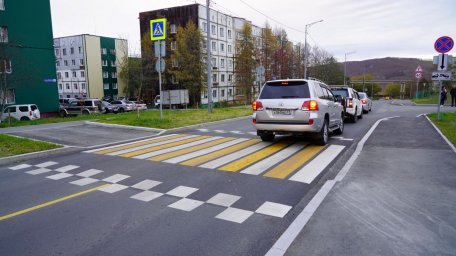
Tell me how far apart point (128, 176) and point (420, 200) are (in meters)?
5.24

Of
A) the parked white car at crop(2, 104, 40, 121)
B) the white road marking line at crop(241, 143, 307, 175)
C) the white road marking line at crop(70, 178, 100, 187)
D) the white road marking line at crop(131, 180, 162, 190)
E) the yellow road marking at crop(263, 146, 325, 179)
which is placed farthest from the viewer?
the parked white car at crop(2, 104, 40, 121)

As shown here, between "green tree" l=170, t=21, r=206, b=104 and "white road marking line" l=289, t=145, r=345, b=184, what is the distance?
4092cm

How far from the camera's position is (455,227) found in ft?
13.0

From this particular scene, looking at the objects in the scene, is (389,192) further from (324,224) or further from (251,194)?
(251,194)

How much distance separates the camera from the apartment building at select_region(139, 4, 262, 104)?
51.2 meters

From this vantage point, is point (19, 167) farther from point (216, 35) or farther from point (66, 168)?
point (216, 35)

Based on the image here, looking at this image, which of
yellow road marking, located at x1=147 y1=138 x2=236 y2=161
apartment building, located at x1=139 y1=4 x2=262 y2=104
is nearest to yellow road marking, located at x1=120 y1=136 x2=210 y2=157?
yellow road marking, located at x1=147 y1=138 x2=236 y2=161

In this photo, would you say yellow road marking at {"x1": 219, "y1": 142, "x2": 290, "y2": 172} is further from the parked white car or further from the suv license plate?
the parked white car

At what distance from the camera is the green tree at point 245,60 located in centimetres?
5519

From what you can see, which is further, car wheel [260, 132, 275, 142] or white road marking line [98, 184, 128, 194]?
car wheel [260, 132, 275, 142]

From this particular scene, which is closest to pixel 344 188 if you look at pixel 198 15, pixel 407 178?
pixel 407 178

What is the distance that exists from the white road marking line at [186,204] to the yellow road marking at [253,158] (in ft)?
6.30

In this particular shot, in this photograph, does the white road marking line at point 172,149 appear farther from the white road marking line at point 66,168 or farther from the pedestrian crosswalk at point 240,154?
the white road marking line at point 66,168

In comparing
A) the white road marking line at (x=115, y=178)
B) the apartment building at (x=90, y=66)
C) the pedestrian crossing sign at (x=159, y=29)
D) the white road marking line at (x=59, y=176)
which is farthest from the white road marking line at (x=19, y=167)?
the apartment building at (x=90, y=66)
